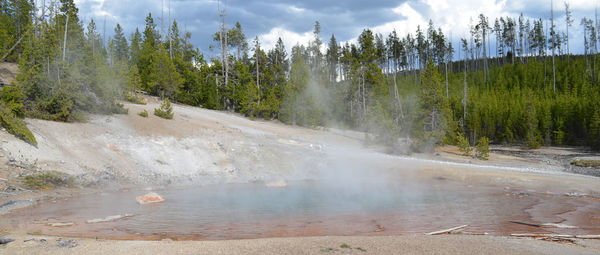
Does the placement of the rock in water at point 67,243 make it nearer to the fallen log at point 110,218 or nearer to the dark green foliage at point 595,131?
the fallen log at point 110,218

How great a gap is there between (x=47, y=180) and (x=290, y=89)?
101ft

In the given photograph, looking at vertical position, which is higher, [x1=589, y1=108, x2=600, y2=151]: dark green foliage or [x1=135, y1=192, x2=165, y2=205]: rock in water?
[x1=589, y1=108, x2=600, y2=151]: dark green foliage

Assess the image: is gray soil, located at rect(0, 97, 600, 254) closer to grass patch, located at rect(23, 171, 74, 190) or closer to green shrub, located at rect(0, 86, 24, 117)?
grass patch, located at rect(23, 171, 74, 190)

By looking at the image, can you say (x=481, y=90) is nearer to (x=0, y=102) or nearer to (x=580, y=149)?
(x=580, y=149)

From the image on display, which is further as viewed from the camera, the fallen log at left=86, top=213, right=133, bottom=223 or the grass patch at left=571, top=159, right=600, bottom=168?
the grass patch at left=571, top=159, right=600, bottom=168

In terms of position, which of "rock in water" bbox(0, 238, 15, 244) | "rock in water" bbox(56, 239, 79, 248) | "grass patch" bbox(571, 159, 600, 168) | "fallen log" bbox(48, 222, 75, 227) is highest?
"rock in water" bbox(0, 238, 15, 244)

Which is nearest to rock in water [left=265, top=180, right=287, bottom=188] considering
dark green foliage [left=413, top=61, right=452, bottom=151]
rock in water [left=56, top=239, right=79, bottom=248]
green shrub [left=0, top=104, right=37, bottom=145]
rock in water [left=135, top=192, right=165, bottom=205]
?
rock in water [left=135, top=192, right=165, bottom=205]

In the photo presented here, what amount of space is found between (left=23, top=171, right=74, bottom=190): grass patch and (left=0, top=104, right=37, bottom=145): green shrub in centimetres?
236

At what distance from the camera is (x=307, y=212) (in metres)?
12.9

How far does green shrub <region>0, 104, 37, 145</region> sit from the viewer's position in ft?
54.1

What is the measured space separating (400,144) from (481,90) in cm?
4361

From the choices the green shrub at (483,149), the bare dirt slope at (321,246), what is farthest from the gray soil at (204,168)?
the green shrub at (483,149)

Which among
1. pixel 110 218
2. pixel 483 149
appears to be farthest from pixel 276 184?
pixel 483 149

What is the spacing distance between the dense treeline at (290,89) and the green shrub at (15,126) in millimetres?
1107
